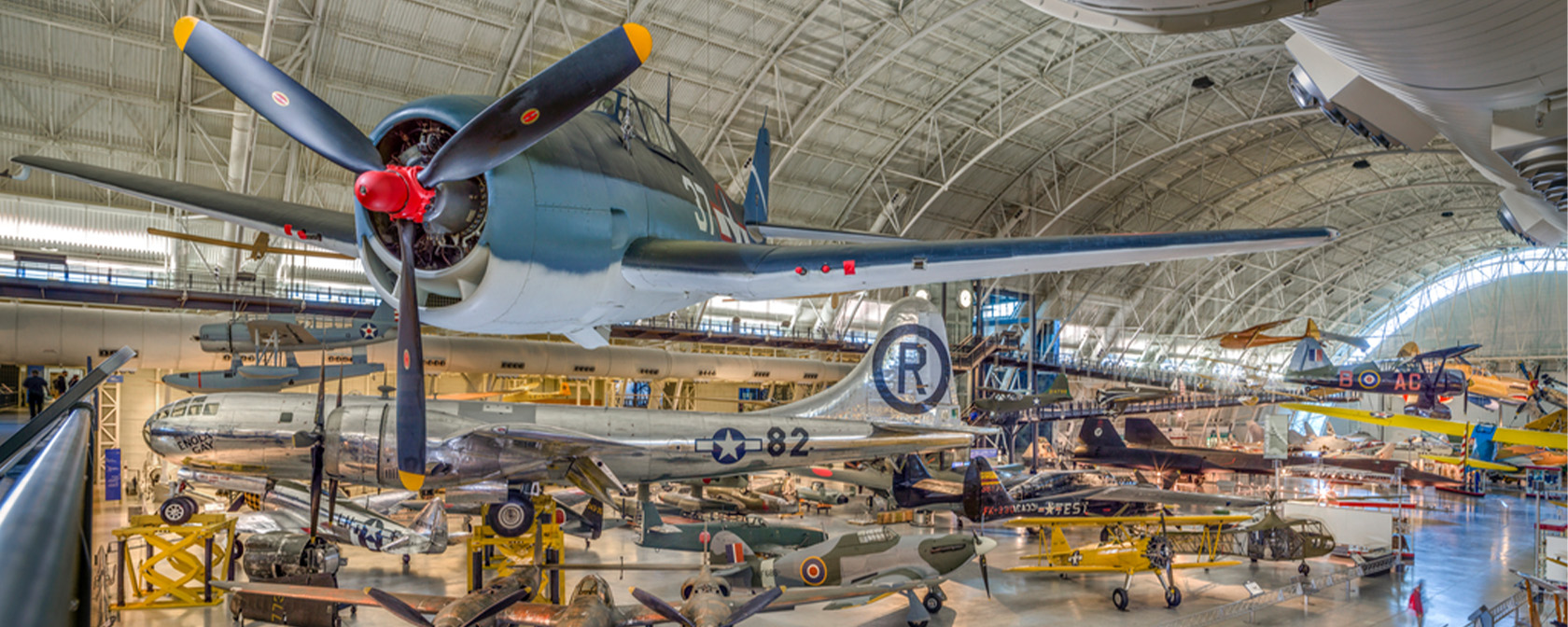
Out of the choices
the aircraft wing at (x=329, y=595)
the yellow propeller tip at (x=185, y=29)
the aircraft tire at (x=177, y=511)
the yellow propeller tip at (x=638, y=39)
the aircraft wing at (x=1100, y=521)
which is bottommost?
the aircraft wing at (x=1100, y=521)

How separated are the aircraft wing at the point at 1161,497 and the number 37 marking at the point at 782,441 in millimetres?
8995

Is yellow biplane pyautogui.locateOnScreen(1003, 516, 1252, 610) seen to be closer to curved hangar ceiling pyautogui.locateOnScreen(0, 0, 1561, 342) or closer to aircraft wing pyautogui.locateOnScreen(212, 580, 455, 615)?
curved hangar ceiling pyautogui.locateOnScreen(0, 0, 1561, 342)

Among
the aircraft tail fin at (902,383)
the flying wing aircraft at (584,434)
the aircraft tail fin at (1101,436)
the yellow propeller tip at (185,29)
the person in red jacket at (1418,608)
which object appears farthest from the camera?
the aircraft tail fin at (1101,436)

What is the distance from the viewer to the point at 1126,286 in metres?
47.8

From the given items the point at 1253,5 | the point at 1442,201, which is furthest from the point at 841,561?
the point at 1442,201

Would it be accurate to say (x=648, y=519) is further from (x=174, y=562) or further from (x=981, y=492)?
(x=174, y=562)

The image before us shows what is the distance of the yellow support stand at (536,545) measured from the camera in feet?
37.6

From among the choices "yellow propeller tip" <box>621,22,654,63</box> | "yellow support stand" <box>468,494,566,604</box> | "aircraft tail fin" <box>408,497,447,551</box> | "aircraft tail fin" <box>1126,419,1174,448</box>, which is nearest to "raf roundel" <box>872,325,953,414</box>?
"yellow support stand" <box>468,494,566,604</box>

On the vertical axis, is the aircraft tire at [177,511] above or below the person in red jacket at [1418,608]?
above

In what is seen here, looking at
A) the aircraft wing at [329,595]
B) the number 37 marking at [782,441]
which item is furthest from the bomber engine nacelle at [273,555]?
the number 37 marking at [782,441]

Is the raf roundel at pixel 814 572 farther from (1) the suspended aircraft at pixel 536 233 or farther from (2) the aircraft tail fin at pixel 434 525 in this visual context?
(1) the suspended aircraft at pixel 536 233

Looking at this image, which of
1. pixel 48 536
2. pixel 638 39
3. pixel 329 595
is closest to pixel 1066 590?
pixel 329 595

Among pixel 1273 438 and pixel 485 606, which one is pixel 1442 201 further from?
pixel 485 606

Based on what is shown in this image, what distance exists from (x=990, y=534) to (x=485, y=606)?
17.2 m
